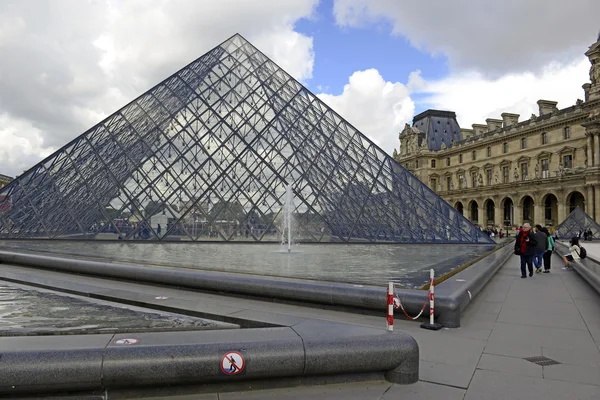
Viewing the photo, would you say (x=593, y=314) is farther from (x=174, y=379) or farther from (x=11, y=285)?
(x=11, y=285)

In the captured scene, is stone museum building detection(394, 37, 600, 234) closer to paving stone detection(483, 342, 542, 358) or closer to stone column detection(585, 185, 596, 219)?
stone column detection(585, 185, 596, 219)

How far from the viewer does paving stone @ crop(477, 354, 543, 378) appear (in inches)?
145

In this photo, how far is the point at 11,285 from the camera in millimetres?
7594

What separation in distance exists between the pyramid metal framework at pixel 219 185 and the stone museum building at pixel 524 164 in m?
30.0

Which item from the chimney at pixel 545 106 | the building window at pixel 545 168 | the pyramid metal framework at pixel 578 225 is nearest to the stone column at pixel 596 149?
the building window at pixel 545 168

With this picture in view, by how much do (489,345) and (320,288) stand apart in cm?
219

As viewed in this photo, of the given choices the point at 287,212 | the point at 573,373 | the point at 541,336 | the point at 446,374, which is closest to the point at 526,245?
the point at 541,336

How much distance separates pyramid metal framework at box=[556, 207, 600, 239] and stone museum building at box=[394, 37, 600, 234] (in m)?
9.19

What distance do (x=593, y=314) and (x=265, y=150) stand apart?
55.4 ft

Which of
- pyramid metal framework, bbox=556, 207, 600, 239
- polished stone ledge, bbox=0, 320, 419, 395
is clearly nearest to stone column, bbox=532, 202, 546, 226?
pyramid metal framework, bbox=556, 207, 600, 239

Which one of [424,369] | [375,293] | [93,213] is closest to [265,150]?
[93,213]

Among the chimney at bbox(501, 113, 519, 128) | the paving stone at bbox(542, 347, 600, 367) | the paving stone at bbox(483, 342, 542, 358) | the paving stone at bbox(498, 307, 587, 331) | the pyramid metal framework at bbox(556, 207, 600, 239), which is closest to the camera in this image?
the paving stone at bbox(542, 347, 600, 367)

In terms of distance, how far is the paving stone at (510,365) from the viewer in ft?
12.1

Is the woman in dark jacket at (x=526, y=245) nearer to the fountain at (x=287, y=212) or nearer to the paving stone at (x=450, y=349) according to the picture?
the paving stone at (x=450, y=349)
